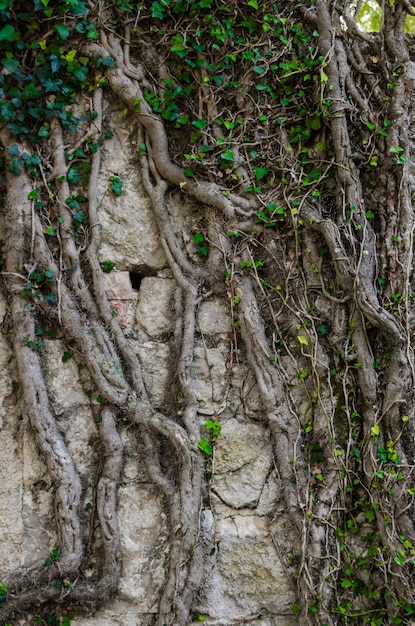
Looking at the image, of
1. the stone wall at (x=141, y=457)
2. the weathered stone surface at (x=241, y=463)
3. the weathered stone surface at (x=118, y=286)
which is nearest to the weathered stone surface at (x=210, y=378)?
the stone wall at (x=141, y=457)

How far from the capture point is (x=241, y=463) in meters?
2.45

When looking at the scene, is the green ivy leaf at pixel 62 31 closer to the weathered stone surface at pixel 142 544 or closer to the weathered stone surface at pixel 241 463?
the weathered stone surface at pixel 241 463

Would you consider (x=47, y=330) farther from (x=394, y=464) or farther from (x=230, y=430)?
(x=394, y=464)

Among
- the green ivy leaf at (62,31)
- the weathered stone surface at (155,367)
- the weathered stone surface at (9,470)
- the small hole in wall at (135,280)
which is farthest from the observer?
the small hole in wall at (135,280)

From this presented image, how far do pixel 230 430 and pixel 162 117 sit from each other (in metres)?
1.57

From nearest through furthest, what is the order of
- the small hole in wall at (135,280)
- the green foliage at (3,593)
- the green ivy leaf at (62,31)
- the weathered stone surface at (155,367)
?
1. the green foliage at (3,593)
2. the green ivy leaf at (62,31)
3. the weathered stone surface at (155,367)
4. the small hole in wall at (135,280)

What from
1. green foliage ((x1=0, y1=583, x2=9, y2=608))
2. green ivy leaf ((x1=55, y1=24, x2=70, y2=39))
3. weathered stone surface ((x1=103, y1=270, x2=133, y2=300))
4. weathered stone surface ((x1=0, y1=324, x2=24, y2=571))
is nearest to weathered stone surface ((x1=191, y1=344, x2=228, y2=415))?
weathered stone surface ((x1=103, y1=270, x2=133, y2=300))

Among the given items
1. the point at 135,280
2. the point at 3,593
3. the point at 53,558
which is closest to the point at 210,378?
the point at 135,280

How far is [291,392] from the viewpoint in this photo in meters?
2.51

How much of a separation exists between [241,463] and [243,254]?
101 centimetres

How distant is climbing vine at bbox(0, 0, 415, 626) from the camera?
7.52 feet

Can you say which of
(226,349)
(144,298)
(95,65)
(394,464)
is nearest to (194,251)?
(144,298)

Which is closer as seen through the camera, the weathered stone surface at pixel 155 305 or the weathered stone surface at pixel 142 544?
the weathered stone surface at pixel 142 544

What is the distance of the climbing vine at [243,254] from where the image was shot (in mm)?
2291
